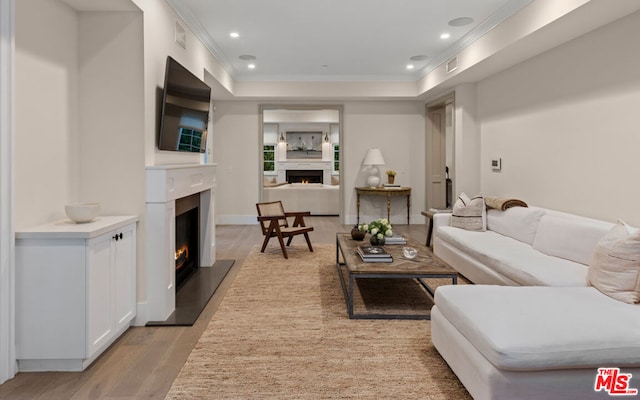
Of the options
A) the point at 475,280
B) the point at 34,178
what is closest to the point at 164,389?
the point at 34,178

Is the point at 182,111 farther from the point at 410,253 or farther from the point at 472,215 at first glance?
the point at 472,215

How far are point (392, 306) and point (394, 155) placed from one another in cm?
519

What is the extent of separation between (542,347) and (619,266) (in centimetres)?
104

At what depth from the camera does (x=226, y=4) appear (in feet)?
13.4

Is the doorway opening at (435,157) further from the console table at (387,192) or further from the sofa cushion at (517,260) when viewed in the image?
the sofa cushion at (517,260)

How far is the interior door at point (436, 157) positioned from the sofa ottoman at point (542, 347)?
603 centimetres

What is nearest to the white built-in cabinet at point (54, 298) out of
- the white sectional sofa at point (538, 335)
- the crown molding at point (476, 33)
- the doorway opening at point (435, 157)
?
the white sectional sofa at point (538, 335)

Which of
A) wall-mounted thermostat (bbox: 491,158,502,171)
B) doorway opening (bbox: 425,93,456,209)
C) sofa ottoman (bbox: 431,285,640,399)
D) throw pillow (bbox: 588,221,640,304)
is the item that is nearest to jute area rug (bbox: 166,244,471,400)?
sofa ottoman (bbox: 431,285,640,399)

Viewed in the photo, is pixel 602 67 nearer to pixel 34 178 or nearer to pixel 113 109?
pixel 113 109

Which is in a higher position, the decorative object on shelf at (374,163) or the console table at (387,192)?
the decorative object on shelf at (374,163)

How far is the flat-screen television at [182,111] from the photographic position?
11.0 feet

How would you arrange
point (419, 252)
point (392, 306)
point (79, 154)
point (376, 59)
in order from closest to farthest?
point (79, 154)
point (392, 306)
point (419, 252)
point (376, 59)

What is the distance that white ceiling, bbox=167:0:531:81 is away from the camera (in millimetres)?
4133

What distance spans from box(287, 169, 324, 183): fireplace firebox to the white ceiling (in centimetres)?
688
